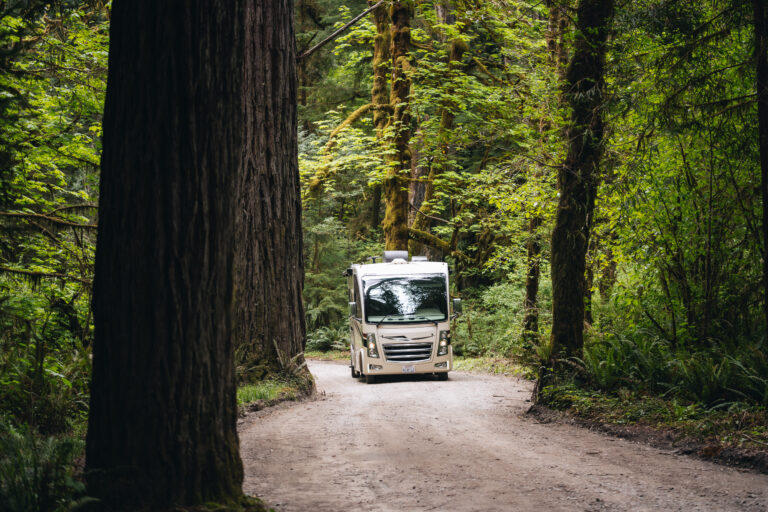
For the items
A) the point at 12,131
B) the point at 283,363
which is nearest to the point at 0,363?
the point at 12,131

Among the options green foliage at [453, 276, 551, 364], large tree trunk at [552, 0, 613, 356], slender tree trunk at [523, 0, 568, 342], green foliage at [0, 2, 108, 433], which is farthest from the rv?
green foliage at [0, 2, 108, 433]

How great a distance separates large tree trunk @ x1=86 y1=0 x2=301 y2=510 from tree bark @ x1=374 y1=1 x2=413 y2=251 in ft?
61.8

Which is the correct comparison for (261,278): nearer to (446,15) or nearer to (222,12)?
(222,12)

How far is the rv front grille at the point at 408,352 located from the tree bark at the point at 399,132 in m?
6.15

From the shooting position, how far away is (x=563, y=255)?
10.8 meters

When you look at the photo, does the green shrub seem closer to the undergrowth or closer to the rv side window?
the rv side window

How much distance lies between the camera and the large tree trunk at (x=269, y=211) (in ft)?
36.8

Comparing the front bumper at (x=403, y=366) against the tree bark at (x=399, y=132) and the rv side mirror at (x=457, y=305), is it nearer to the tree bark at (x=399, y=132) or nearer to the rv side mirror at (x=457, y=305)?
the rv side mirror at (x=457, y=305)

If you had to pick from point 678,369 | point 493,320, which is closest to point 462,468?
point 678,369

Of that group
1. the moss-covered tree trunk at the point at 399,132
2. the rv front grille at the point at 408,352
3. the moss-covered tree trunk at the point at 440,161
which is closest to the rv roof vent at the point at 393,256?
the rv front grille at the point at 408,352

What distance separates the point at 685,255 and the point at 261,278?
22.2 ft

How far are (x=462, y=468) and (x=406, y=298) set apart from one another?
11962mm

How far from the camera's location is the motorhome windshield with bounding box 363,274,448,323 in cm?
1798

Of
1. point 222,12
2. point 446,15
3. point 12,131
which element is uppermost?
point 446,15
